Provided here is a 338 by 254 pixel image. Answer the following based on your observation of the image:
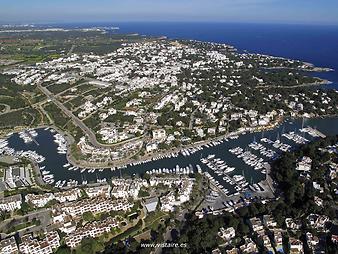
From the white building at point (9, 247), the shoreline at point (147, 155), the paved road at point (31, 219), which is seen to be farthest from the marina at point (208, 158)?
the white building at point (9, 247)

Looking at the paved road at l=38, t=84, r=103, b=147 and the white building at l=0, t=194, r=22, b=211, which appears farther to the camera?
the paved road at l=38, t=84, r=103, b=147

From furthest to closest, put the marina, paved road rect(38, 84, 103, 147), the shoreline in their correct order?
paved road rect(38, 84, 103, 147)
the shoreline
the marina

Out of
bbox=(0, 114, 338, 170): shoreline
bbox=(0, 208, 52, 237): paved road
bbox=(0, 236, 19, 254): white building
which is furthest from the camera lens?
bbox=(0, 114, 338, 170): shoreline

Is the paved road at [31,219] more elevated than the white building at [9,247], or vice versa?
the white building at [9,247]

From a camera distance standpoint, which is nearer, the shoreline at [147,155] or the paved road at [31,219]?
the paved road at [31,219]

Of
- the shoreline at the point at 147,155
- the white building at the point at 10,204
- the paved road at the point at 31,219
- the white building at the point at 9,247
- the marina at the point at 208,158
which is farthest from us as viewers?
the shoreline at the point at 147,155

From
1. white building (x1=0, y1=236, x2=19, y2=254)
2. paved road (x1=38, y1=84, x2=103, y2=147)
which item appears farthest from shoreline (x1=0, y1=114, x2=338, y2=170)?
white building (x1=0, y1=236, x2=19, y2=254)

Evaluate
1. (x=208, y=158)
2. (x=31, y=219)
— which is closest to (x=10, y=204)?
(x=31, y=219)

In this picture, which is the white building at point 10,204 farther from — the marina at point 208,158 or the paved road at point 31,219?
the marina at point 208,158

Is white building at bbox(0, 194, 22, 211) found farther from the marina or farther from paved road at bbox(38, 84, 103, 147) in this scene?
paved road at bbox(38, 84, 103, 147)
